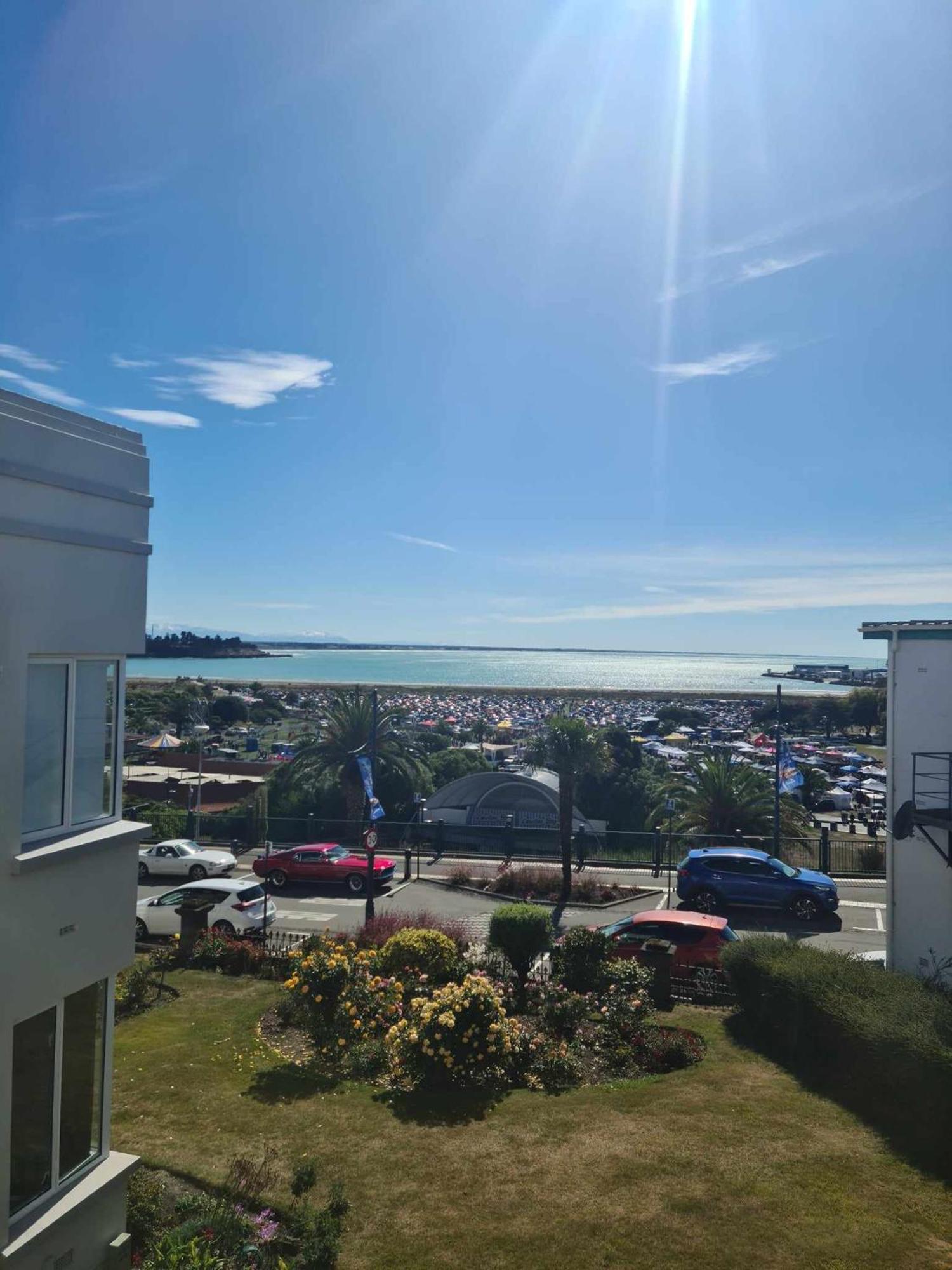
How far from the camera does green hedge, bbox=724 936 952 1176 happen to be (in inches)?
361

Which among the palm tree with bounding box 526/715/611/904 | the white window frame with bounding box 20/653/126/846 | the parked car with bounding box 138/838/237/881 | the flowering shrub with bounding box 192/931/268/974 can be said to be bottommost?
the parked car with bounding box 138/838/237/881

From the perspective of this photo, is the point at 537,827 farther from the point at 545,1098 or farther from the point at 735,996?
the point at 545,1098

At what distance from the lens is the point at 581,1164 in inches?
352

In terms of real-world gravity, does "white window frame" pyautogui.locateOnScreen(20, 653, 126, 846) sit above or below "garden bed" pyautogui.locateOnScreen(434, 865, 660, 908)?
above

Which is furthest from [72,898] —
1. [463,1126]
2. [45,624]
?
[463,1126]

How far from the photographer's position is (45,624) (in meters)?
6.11

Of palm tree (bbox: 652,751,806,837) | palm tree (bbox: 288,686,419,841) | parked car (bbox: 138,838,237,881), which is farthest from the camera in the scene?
palm tree (bbox: 288,686,419,841)

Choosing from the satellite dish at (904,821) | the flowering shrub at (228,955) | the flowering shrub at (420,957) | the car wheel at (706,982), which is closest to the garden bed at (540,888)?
the car wheel at (706,982)

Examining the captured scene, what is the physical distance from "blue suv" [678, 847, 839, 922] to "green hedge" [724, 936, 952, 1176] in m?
8.59

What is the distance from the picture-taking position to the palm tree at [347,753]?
35094 mm

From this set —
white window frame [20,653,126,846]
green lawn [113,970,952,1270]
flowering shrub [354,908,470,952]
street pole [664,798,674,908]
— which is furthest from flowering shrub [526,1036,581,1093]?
street pole [664,798,674,908]

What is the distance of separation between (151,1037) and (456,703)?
13399 centimetres

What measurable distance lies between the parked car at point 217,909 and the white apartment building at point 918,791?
13709mm

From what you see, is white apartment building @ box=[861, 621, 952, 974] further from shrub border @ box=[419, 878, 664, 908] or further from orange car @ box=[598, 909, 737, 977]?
shrub border @ box=[419, 878, 664, 908]
